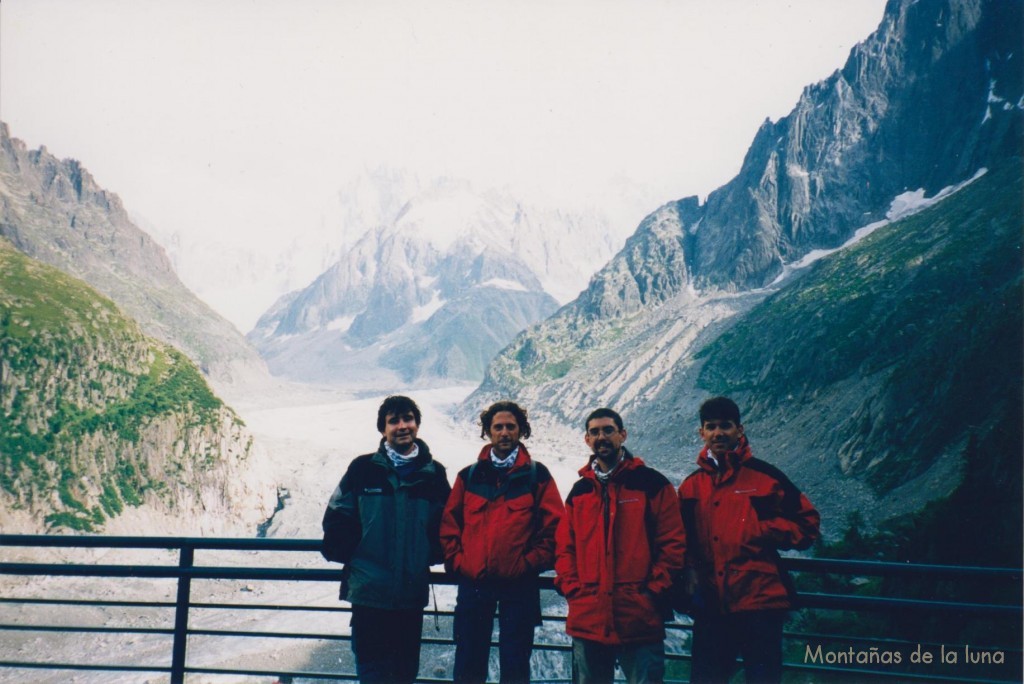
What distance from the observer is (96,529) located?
54406mm

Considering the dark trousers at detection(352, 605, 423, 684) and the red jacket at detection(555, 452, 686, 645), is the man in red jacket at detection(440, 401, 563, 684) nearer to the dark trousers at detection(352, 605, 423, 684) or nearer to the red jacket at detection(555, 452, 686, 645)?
the red jacket at detection(555, 452, 686, 645)

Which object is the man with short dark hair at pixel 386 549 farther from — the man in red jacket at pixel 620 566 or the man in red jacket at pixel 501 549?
the man in red jacket at pixel 620 566

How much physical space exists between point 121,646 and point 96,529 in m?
12.5

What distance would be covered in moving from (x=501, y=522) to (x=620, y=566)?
2.95ft

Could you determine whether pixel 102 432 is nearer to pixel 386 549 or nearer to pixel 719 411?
pixel 386 549

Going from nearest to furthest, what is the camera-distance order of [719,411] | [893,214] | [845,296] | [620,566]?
[620,566] → [719,411] → [845,296] → [893,214]

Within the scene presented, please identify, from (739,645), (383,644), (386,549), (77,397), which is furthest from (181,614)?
(77,397)

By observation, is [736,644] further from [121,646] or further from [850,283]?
[850,283]

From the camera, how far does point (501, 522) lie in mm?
4535

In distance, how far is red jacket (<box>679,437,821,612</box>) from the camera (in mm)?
4379

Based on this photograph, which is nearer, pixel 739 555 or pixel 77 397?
pixel 739 555

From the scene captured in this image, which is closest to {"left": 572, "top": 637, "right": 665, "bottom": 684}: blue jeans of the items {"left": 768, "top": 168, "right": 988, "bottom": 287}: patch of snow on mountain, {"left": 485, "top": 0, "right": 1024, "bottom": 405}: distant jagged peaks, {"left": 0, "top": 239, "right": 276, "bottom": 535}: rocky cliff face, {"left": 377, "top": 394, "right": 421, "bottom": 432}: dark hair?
{"left": 377, "top": 394, "right": 421, "bottom": 432}: dark hair

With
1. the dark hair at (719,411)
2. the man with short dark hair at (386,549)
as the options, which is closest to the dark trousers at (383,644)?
the man with short dark hair at (386,549)

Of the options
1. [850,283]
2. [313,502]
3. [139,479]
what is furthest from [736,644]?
[850,283]
